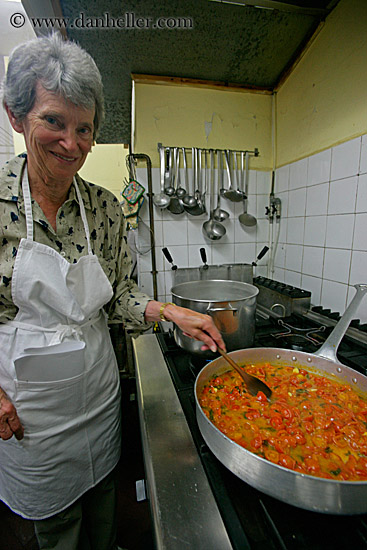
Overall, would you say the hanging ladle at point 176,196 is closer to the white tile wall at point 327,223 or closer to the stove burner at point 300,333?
the white tile wall at point 327,223

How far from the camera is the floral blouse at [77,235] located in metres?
0.71

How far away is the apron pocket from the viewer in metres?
0.73

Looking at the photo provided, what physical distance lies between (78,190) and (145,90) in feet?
3.92

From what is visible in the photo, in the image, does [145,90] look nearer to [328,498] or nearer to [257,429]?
[257,429]

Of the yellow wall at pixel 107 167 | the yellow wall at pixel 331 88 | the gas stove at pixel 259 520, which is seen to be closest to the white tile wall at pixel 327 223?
the yellow wall at pixel 331 88

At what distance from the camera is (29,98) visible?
656mm

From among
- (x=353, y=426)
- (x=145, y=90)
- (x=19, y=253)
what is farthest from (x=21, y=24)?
(x=353, y=426)

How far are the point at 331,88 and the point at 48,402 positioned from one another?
183cm

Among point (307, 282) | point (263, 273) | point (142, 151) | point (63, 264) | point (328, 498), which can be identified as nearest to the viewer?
point (328, 498)

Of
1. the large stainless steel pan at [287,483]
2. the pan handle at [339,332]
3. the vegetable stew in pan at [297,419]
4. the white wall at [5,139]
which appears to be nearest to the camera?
the large stainless steel pan at [287,483]

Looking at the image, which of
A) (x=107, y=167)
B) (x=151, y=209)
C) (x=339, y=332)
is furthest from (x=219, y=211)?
(x=107, y=167)

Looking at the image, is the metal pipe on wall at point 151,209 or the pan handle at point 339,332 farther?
the metal pipe on wall at point 151,209

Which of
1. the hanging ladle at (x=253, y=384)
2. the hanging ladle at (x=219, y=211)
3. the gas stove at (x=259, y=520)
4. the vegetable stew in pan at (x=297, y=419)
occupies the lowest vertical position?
the gas stove at (x=259, y=520)

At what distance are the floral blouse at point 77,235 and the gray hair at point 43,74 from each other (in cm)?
17
